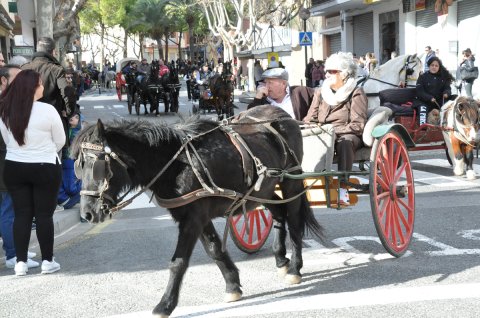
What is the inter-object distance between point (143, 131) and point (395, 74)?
293 inches

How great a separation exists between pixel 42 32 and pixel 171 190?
1423 centimetres

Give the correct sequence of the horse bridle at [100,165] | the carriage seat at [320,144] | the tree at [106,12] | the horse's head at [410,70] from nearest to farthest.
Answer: the horse bridle at [100,165], the carriage seat at [320,144], the horse's head at [410,70], the tree at [106,12]

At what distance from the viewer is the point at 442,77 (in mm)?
11039

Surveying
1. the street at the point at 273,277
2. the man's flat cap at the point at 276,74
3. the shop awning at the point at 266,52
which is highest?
the shop awning at the point at 266,52

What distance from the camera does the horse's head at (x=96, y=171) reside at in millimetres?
4414

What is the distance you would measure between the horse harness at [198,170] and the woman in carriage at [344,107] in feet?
2.46

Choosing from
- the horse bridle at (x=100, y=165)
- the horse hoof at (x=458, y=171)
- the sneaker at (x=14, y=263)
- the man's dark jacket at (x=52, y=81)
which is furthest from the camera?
the horse hoof at (x=458, y=171)

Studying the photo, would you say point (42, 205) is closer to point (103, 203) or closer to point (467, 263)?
point (103, 203)

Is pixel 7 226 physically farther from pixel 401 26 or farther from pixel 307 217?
pixel 401 26

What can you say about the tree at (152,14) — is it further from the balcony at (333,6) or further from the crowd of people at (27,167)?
the crowd of people at (27,167)

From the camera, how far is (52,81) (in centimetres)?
828

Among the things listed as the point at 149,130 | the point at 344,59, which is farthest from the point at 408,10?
the point at 149,130

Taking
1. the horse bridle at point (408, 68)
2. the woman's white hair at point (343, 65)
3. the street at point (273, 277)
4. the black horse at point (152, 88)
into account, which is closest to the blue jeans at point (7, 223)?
the street at point (273, 277)

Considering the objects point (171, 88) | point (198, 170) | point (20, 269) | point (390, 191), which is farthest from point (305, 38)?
point (198, 170)
